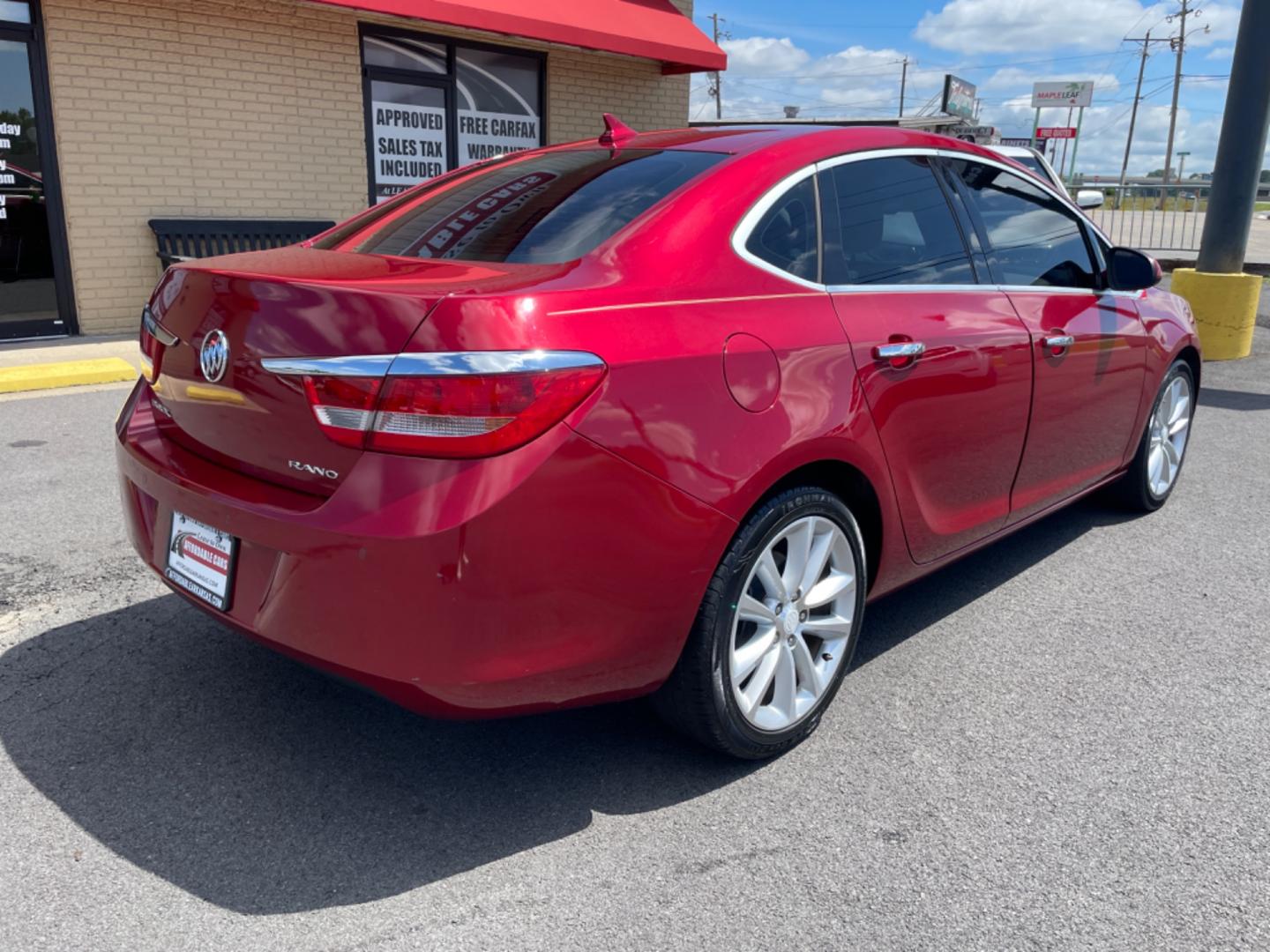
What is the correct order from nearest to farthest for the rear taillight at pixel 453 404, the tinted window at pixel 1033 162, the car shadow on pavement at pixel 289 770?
the rear taillight at pixel 453 404 → the car shadow on pavement at pixel 289 770 → the tinted window at pixel 1033 162

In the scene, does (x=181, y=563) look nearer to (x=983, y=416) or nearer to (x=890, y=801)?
(x=890, y=801)

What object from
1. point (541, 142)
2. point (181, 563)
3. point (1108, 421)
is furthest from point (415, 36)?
point (181, 563)

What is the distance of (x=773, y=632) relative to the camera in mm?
2752

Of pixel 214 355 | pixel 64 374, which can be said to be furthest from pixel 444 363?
pixel 64 374

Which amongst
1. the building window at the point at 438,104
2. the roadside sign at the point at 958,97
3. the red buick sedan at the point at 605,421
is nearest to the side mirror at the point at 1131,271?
the red buick sedan at the point at 605,421

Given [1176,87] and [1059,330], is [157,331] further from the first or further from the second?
[1176,87]

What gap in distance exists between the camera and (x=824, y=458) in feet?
8.93

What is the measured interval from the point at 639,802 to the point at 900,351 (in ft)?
4.69

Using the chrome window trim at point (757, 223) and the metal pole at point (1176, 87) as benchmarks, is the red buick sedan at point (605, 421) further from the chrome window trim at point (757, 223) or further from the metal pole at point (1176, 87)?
the metal pole at point (1176, 87)

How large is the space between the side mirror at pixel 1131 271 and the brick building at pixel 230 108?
7042 millimetres

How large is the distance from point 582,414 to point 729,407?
425 millimetres

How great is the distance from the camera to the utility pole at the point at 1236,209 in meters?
9.14

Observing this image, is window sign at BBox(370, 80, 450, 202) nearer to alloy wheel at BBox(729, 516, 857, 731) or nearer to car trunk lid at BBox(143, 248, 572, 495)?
car trunk lid at BBox(143, 248, 572, 495)

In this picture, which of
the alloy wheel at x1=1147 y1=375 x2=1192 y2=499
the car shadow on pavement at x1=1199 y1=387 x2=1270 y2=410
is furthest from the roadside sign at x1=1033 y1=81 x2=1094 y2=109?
the alloy wheel at x1=1147 y1=375 x2=1192 y2=499
